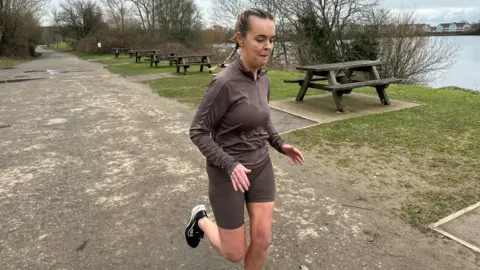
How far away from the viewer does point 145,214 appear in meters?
3.16

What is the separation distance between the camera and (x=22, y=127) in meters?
6.51

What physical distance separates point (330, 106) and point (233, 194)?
220 inches

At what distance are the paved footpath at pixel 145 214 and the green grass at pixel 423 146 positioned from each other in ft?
1.48

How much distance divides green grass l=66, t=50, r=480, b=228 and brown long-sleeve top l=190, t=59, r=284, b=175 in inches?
70.4

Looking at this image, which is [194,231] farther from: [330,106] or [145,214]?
[330,106]

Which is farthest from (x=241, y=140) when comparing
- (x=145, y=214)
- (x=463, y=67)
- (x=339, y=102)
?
(x=463, y=67)

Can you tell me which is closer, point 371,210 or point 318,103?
point 371,210

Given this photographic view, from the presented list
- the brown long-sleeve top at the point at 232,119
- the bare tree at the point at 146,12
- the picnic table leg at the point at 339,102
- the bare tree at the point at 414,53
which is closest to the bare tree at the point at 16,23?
the bare tree at the point at 146,12

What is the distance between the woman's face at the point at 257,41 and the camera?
1.80 metres

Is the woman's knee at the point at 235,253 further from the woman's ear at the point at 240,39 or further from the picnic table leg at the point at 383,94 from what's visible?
the picnic table leg at the point at 383,94

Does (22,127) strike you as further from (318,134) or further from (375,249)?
(375,249)

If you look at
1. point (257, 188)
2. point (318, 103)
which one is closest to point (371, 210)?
point (257, 188)

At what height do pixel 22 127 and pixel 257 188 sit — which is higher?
pixel 257 188

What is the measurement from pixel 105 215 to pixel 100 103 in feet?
20.0
